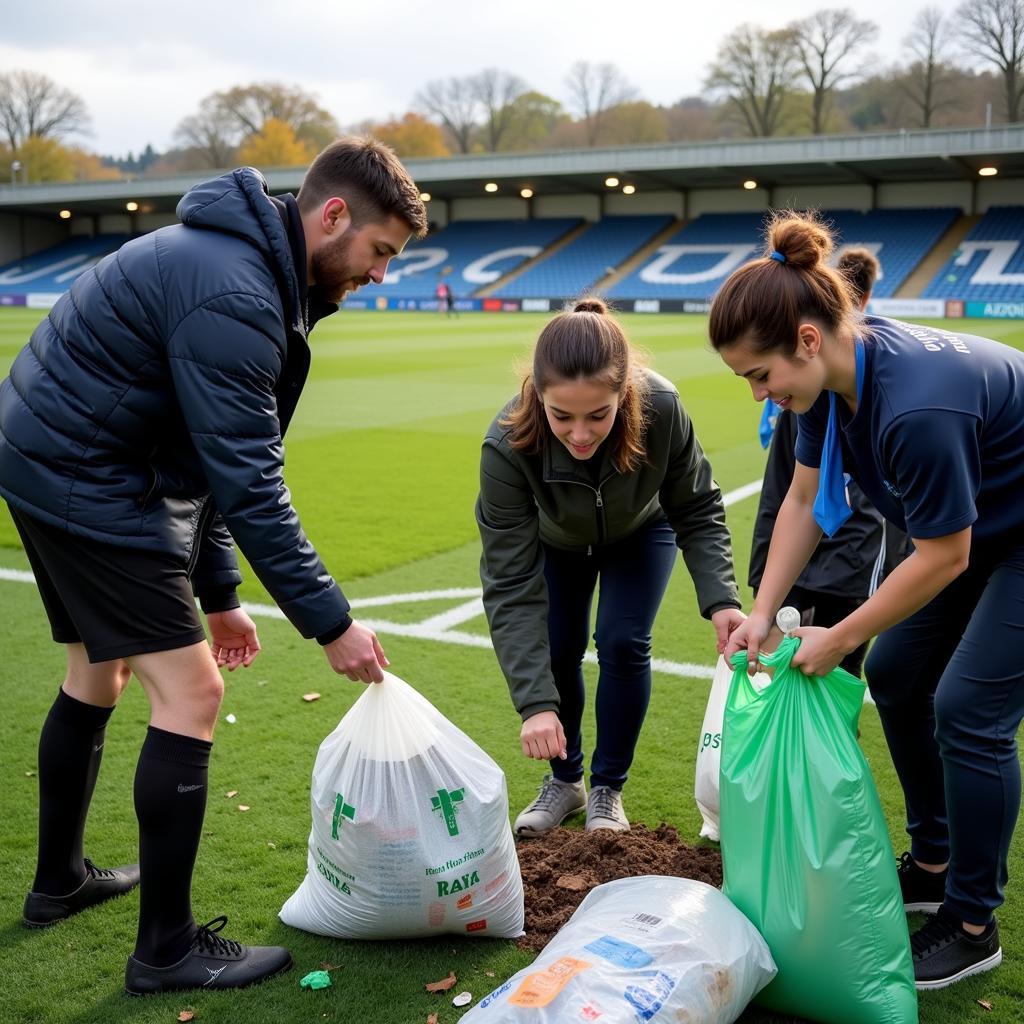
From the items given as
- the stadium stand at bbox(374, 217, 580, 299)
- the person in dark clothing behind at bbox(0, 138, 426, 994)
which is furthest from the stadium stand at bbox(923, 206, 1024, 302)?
the person in dark clothing behind at bbox(0, 138, 426, 994)

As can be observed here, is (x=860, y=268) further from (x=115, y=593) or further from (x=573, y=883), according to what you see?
(x=115, y=593)

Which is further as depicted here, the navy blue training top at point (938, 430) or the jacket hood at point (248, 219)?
the jacket hood at point (248, 219)

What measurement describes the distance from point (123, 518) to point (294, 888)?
1197mm

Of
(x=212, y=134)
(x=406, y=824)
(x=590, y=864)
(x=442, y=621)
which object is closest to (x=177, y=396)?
(x=406, y=824)

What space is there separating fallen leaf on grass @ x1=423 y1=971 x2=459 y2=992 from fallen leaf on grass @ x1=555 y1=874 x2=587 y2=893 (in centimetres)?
46

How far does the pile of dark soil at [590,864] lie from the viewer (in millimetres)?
2842

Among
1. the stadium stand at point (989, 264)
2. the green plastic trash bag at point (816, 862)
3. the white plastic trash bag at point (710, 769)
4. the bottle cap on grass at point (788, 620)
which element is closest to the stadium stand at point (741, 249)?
the stadium stand at point (989, 264)

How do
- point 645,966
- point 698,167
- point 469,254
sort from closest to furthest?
point 645,966 → point 698,167 → point 469,254

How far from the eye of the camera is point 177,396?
229 cm

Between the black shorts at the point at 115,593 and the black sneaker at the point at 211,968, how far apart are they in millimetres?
734

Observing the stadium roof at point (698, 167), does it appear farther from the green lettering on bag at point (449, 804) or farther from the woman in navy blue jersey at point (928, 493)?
the green lettering on bag at point (449, 804)

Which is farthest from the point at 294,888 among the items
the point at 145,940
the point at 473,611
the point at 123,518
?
the point at 473,611

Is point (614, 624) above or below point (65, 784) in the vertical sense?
above

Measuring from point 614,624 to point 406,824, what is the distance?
971mm
